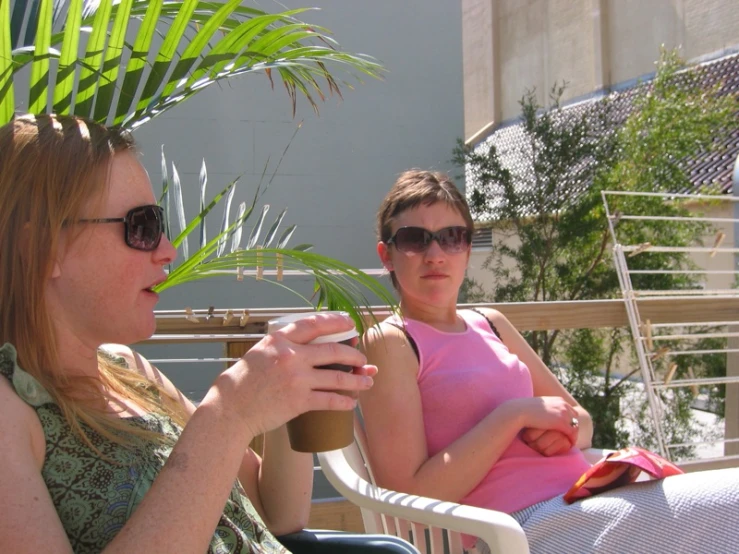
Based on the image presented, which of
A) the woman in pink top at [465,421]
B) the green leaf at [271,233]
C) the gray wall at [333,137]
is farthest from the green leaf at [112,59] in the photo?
the gray wall at [333,137]

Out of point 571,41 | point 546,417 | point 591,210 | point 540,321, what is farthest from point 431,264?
point 571,41

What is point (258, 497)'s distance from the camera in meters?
1.48

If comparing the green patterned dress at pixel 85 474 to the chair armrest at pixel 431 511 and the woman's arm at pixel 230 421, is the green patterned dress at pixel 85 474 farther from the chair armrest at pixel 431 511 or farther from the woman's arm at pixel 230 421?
the chair armrest at pixel 431 511

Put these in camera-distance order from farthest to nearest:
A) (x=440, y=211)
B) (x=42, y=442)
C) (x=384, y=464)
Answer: (x=440, y=211), (x=384, y=464), (x=42, y=442)

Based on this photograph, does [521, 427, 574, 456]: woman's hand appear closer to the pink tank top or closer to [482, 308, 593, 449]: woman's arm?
the pink tank top

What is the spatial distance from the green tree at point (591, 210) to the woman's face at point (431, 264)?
4221mm

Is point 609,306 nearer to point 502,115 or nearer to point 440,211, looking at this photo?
point 440,211

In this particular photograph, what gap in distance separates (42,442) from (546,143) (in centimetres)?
608

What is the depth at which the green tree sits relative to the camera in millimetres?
6105

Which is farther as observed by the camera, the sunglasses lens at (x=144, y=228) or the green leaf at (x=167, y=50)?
the green leaf at (x=167, y=50)

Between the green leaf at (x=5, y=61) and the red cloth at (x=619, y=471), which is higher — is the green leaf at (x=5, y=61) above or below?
above

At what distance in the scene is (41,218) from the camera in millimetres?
1065

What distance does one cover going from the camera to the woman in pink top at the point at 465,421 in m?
1.54

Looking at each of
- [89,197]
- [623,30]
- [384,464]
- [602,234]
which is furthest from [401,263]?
[623,30]
